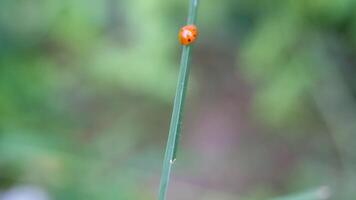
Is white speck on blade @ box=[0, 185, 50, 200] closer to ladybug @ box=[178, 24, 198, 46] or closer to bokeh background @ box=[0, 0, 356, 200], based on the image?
bokeh background @ box=[0, 0, 356, 200]

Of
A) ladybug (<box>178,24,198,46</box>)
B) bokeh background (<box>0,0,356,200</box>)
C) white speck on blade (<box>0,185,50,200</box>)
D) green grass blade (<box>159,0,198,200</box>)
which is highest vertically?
bokeh background (<box>0,0,356,200</box>)

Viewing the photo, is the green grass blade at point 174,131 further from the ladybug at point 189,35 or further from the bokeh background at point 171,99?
the bokeh background at point 171,99

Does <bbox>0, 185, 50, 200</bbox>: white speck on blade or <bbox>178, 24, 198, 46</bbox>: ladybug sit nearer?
<bbox>178, 24, 198, 46</bbox>: ladybug

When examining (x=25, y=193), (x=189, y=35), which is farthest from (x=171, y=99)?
(x=189, y=35)

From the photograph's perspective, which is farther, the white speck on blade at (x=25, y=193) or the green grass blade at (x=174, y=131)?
the white speck on blade at (x=25, y=193)

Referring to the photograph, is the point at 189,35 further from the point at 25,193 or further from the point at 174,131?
the point at 25,193

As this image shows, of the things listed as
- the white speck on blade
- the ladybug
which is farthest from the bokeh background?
the ladybug

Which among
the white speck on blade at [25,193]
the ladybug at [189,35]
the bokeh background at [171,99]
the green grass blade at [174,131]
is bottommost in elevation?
the green grass blade at [174,131]

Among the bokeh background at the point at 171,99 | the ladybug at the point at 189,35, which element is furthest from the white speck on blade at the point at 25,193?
the ladybug at the point at 189,35
